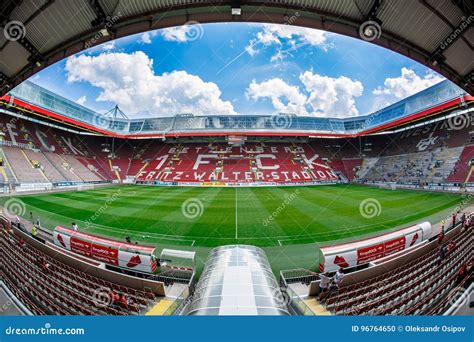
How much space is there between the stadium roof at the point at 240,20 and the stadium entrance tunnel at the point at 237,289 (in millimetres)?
7559

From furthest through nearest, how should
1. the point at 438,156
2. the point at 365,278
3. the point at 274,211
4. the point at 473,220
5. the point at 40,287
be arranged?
the point at 438,156
the point at 274,211
the point at 473,220
the point at 365,278
the point at 40,287

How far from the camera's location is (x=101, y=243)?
29.9 ft

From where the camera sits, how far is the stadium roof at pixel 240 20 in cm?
595

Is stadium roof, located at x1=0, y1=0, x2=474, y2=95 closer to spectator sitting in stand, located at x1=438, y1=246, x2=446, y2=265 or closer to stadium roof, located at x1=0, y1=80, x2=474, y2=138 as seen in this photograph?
spectator sitting in stand, located at x1=438, y1=246, x2=446, y2=265

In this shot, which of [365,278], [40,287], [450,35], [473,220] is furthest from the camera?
[473,220]

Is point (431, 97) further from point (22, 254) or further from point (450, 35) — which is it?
point (22, 254)

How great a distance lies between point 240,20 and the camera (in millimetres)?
6871

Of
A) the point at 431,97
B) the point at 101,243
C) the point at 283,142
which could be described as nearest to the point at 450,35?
the point at 101,243

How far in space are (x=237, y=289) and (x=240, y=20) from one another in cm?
788

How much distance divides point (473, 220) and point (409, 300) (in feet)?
37.4

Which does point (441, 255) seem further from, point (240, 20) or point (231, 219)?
point (231, 219)

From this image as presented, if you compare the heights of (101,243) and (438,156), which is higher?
(438,156)

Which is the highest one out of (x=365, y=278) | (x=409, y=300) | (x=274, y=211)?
(x=274, y=211)

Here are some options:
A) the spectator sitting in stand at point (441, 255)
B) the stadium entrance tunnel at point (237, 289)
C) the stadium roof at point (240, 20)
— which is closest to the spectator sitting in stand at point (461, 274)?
the spectator sitting in stand at point (441, 255)
